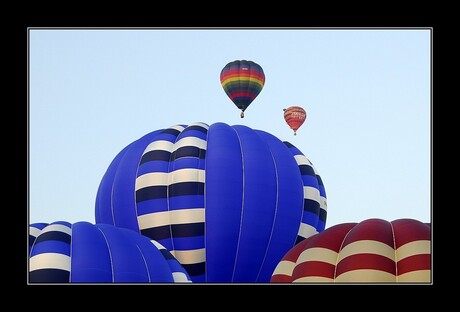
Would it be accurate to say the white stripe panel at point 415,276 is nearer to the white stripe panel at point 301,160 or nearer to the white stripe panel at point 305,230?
the white stripe panel at point 305,230

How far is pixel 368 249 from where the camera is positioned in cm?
1008

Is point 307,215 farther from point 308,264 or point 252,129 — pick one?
point 308,264

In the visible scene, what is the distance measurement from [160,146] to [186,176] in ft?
2.14

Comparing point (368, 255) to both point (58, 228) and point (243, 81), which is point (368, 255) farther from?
point (243, 81)

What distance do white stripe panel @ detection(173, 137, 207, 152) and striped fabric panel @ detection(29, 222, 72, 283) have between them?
3115 millimetres

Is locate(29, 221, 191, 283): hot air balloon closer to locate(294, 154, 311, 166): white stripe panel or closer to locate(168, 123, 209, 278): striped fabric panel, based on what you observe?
locate(168, 123, 209, 278): striped fabric panel

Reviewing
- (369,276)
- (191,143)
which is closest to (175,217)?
(191,143)

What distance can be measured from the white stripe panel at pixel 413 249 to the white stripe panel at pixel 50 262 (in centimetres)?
265

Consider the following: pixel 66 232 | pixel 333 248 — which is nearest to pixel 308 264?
pixel 333 248

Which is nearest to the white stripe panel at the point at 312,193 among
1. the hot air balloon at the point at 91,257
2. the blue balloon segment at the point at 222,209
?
the blue balloon segment at the point at 222,209

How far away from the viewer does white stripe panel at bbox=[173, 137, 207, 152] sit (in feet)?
43.6

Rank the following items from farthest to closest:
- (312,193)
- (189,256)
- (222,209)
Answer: (312,193), (222,209), (189,256)

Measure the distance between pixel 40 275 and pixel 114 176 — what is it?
3.76 meters
